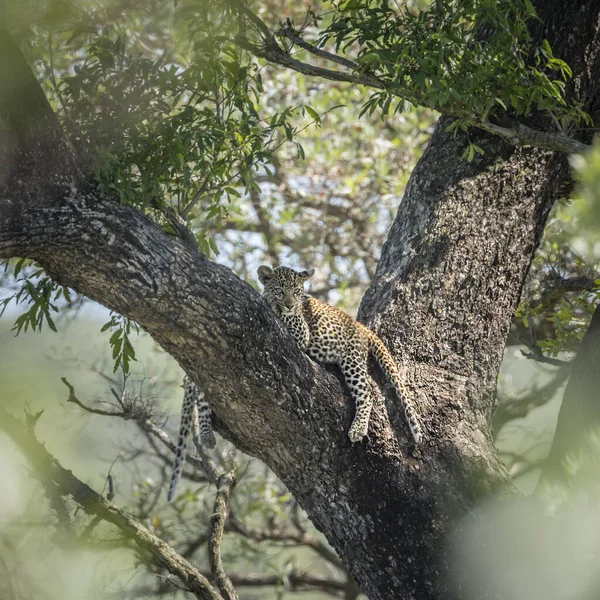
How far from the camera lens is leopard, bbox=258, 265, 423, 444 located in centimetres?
458

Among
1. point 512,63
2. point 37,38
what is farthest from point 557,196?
point 37,38

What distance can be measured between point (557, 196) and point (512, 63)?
1360 millimetres

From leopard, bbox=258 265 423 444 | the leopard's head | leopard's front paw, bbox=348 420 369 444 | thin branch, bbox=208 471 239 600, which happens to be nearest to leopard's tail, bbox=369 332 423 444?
leopard, bbox=258 265 423 444

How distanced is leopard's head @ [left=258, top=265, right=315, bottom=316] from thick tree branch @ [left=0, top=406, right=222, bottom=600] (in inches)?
67.9

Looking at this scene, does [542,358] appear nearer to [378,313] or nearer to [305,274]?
[305,274]

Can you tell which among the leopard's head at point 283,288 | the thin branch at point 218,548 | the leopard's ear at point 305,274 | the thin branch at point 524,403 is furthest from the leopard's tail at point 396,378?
the thin branch at point 524,403

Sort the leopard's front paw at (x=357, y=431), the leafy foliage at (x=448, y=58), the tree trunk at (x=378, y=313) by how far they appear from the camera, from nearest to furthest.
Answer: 1. the tree trunk at (x=378, y=313)
2. the leafy foliage at (x=448, y=58)
3. the leopard's front paw at (x=357, y=431)

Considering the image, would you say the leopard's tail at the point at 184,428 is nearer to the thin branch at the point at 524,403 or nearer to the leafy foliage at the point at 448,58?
the leafy foliage at the point at 448,58

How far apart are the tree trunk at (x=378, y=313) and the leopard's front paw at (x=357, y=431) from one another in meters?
0.05

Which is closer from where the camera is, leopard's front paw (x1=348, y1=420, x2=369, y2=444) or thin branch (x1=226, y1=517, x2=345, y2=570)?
leopard's front paw (x1=348, y1=420, x2=369, y2=444)

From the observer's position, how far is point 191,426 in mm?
5691

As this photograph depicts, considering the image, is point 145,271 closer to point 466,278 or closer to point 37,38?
point 37,38

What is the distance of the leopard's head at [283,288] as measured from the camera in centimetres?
600

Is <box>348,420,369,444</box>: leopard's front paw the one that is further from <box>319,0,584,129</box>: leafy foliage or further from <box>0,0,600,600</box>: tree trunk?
<box>319,0,584,129</box>: leafy foliage
